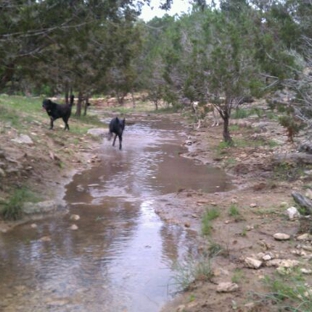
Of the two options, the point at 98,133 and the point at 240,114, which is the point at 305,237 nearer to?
the point at 98,133

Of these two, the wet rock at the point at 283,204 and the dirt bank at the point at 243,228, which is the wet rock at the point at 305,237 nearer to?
the dirt bank at the point at 243,228

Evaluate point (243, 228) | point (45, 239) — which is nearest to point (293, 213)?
point (243, 228)

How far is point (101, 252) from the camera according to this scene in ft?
23.8

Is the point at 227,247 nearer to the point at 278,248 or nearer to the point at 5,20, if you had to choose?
the point at 278,248

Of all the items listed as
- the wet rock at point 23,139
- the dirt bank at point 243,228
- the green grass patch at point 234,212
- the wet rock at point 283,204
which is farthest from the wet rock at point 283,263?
the wet rock at point 23,139

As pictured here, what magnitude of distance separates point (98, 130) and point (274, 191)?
43.4 ft

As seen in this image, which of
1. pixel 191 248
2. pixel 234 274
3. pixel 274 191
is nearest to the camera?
pixel 234 274

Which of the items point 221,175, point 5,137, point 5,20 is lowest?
point 221,175

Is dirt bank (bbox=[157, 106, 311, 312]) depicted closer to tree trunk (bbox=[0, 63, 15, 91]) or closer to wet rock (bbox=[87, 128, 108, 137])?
tree trunk (bbox=[0, 63, 15, 91])

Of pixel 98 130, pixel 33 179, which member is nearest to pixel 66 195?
pixel 33 179

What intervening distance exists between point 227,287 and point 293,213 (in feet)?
9.33

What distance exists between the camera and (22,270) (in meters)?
6.50

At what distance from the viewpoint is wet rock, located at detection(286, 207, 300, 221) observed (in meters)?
7.88

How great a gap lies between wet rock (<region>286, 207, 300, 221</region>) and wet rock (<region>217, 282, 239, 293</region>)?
265 centimetres
